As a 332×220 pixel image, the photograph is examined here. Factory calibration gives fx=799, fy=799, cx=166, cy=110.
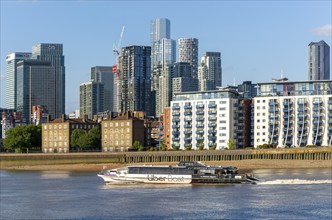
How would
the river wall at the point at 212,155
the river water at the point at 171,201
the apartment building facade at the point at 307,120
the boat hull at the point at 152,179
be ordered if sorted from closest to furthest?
the river water at the point at 171,201, the boat hull at the point at 152,179, the river wall at the point at 212,155, the apartment building facade at the point at 307,120

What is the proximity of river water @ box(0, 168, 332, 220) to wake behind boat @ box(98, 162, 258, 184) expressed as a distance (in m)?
3.54

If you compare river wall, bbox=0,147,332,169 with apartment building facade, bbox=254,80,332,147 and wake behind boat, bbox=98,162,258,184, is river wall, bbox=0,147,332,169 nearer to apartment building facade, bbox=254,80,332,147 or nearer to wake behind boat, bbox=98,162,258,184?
apartment building facade, bbox=254,80,332,147

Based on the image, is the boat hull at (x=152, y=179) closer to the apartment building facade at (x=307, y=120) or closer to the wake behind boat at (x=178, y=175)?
the wake behind boat at (x=178, y=175)

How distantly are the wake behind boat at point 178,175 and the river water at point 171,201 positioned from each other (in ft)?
11.6

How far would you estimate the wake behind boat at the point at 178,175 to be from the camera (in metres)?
125

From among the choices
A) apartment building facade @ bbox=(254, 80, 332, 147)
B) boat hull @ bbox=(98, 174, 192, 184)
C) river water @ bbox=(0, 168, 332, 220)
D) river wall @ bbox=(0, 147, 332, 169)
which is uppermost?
apartment building facade @ bbox=(254, 80, 332, 147)

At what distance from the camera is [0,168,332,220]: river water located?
83.1 meters

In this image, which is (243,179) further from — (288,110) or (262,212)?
(288,110)

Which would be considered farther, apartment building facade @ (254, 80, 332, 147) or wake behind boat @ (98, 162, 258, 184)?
apartment building facade @ (254, 80, 332, 147)

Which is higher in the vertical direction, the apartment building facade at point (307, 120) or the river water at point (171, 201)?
the apartment building facade at point (307, 120)

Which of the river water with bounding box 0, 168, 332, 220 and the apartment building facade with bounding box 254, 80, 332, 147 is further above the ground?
the apartment building facade with bounding box 254, 80, 332, 147

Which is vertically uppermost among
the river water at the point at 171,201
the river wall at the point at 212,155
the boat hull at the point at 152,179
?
the river wall at the point at 212,155

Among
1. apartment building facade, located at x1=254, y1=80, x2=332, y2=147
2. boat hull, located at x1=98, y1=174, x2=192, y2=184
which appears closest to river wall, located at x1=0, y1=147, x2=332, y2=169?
apartment building facade, located at x1=254, y1=80, x2=332, y2=147

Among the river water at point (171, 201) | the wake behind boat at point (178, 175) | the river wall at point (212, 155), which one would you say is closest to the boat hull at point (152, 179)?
the wake behind boat at point (178, 175)
